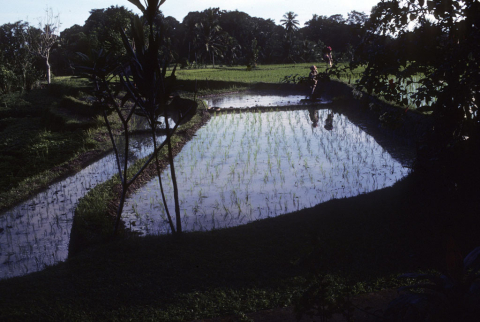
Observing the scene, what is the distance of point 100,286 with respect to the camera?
3.49 metres

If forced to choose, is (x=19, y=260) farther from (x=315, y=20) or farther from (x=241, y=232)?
(x=315, y=20)

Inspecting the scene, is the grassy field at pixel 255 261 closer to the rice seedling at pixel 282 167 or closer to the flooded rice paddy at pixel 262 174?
the flooded rice paddy at pixel 262 174

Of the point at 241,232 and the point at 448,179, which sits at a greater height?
the point at 448,179

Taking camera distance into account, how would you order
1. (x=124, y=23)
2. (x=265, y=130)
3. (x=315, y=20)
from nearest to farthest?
(x=265, y=130) < (x=124, y=23) < (x=315, y=20)

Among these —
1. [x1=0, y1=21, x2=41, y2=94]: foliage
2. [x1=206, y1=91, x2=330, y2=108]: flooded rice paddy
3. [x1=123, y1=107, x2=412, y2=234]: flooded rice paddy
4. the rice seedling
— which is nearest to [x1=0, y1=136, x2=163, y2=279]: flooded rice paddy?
[x1=123, y1=107, x2=412, y2=234]: flooded rice paddy

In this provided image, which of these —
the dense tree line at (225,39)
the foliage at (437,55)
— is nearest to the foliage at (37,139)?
the foliage at (437,55)

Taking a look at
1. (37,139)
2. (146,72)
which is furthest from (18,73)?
(146,72)

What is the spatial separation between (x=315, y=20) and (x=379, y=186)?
50.8 metres

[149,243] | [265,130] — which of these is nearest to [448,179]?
[149,243]

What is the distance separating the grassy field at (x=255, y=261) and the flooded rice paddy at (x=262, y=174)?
0.85 m

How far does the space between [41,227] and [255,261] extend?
9.93ft

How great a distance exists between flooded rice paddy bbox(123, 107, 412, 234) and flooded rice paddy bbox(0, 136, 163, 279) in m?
0.85

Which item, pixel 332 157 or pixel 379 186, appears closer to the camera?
pixel 379 186

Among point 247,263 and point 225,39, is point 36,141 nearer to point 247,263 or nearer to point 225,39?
point 247,263
